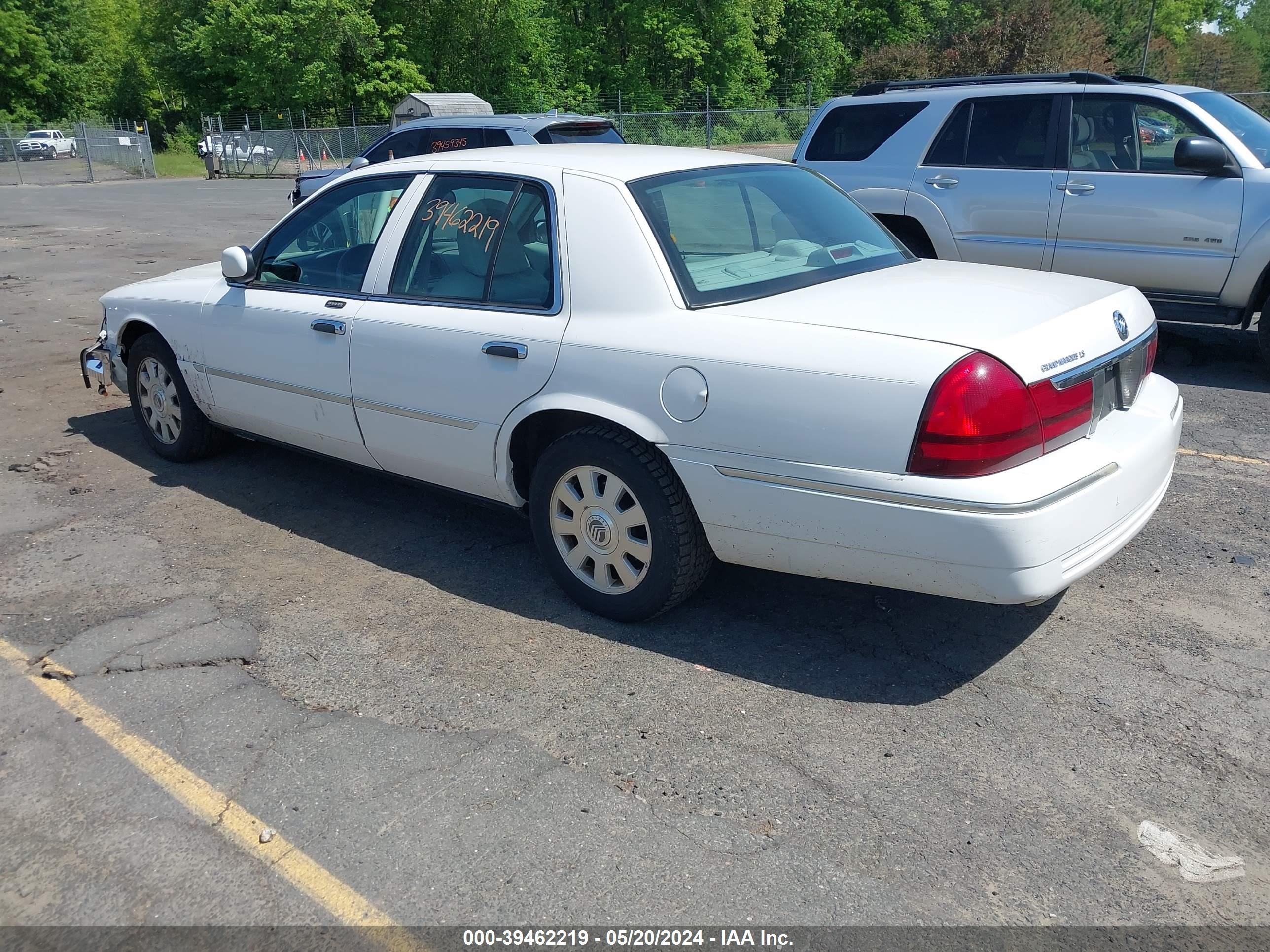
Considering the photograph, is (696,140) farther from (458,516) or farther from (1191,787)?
(1191,787)

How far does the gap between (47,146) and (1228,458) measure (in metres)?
53.3

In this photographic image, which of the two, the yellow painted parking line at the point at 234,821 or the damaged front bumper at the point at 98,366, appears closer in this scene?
the yellow painted parking line at the point at 234,821

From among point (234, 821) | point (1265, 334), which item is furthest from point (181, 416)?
point (1265, 334)

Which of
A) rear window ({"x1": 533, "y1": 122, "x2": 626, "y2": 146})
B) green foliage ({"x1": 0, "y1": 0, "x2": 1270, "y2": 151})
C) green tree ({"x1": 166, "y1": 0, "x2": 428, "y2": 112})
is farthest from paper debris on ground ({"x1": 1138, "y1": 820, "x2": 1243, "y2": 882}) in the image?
green tree ({"x1": 166, "y1": 0, "x2": 428, "y2": 112})

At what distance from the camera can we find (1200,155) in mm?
6895

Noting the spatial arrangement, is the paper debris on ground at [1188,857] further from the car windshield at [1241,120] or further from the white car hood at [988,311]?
the car windshield at [1241,120]

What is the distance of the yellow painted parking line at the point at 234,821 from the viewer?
2617 mm

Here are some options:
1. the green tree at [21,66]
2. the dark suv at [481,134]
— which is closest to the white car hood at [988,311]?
the dark suv at [481,134]

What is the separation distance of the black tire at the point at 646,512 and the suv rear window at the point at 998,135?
5320 millimetres

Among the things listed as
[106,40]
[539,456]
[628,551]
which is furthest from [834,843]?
[106,40]

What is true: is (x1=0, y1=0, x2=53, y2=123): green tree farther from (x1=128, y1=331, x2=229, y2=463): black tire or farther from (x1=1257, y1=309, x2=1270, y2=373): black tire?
(x1=1257, y1=309, x2=1270, y2=373): black tire

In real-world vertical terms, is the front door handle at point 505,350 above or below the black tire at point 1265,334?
above

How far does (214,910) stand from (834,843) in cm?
159

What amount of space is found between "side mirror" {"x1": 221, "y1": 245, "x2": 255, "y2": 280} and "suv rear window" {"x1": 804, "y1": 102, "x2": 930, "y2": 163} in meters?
5.17
